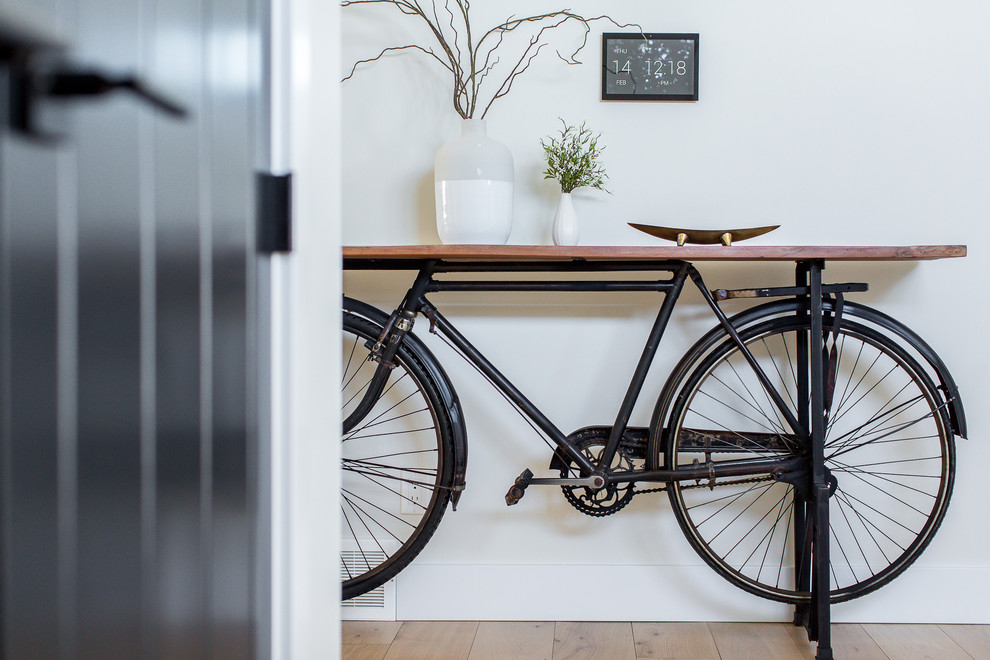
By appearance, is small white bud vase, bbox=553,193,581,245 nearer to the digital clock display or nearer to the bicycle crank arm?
the digital clock display

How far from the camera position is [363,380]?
1803 millimetres

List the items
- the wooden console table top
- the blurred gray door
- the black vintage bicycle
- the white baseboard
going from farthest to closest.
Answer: the white baseboard → the black vintage bicycle → the wooden console table top → the blurred gray door

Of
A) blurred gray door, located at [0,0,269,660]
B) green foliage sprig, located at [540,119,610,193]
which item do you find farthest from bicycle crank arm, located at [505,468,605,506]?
blurred gray door, located at [0,0,269,660]

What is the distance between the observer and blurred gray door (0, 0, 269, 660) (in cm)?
46

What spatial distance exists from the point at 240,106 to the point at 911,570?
1.89 meters

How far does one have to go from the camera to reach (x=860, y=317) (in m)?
1.62

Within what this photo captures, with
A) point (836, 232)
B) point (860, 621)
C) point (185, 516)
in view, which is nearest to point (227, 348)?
point (185, 516)

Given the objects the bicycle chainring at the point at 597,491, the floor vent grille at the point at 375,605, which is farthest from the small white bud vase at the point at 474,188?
the floor vent grille at the point at 375,605

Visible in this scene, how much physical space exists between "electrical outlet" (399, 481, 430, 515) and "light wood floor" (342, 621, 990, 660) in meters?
0.28

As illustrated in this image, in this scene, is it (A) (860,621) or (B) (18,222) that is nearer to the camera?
(B) (18,222)

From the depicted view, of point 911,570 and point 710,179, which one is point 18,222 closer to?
point 710,179

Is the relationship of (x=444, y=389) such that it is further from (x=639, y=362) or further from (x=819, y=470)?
(x=819, y=470)

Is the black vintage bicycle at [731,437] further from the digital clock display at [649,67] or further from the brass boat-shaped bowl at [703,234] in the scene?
the digital clock display at [649,67]

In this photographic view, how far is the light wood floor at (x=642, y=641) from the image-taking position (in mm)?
1570
